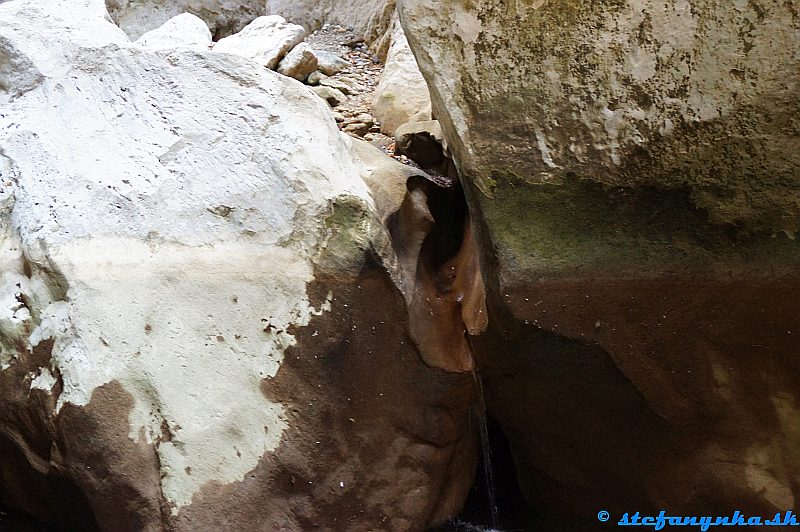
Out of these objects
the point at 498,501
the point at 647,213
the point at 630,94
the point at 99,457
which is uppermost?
the point at 630,94

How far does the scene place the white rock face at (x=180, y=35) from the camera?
118 inches

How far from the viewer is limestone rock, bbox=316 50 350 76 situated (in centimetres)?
448

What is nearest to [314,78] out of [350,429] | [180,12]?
[180,12]

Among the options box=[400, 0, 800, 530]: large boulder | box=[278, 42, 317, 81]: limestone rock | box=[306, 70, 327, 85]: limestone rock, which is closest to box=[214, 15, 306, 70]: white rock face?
box=[278, 42, 317, 81]: limestone rock

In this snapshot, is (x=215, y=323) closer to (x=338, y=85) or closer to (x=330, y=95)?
(x=330, y=95)

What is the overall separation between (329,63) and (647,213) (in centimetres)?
269

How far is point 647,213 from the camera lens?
2229 mm

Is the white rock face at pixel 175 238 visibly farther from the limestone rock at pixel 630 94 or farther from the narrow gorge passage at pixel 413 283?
the limestone rock at pixel 630 94

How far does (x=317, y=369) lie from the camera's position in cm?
242

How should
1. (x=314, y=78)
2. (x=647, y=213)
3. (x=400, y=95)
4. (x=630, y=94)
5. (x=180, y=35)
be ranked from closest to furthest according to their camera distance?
(x=630, y=94) → (x=647, y=213) → (x=180, y=35) → (x=400, y=95) → (x=314, y=78)

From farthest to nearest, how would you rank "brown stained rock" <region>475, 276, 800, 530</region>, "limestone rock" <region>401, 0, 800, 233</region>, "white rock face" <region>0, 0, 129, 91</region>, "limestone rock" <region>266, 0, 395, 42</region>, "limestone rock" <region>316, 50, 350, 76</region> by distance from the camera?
"limestone rock" <region>266, 0, 395, 42</region> < "limestone rock" <region>316, 50, 350, 76</region> < "white rock face" <region>0, 0, 129, 91</region> < "brown stained rock" <region>475, 276, 800, 530</region> < "limestone rock" <region>401, 0, 800, 233</region>

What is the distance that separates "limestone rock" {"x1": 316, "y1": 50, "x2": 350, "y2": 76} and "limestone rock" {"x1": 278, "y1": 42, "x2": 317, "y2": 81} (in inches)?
10.2

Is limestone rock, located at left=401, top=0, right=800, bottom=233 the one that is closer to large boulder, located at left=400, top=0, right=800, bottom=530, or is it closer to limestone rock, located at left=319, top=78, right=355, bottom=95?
large boulder, located at left=400, top=0, right=800, bottom=530

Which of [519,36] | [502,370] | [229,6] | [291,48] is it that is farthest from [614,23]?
[229,6]
